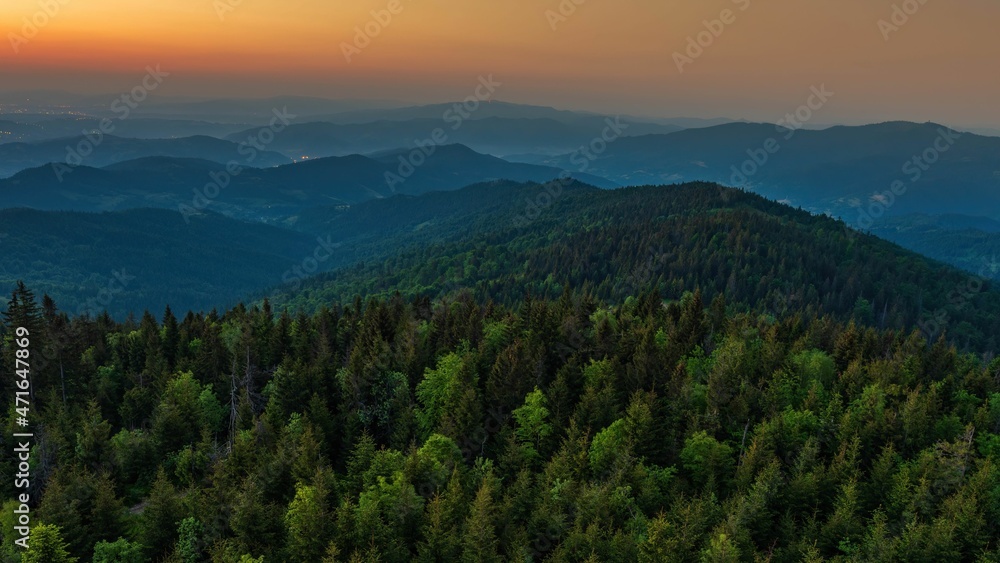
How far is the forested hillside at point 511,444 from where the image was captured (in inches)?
1599

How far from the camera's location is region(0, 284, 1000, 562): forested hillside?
133 feet

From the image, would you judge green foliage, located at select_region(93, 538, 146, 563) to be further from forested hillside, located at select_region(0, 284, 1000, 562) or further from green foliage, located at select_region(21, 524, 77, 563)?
green foliage, located at select_region(21, 524, 77, 563)

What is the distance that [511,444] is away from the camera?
5312 centimetres

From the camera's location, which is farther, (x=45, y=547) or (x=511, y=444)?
(x=511, y=444)

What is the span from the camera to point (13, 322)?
69.9m

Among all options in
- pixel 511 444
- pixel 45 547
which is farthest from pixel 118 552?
pixel 511 444

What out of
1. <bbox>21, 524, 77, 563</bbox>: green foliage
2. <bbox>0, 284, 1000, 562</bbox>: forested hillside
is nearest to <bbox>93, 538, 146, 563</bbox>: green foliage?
<bbox>0, 284, 1000, 562</bbox>: forested hillside

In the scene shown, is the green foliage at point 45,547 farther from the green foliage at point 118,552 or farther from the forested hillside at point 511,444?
the green foliage at point 118,552

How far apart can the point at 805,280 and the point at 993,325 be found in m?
57.5

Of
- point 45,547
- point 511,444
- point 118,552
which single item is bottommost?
point 118,552

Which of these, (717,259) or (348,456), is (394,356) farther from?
(717,259)

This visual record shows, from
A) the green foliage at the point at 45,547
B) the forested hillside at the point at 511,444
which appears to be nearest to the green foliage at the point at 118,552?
the forested hillside at the point at 511,444

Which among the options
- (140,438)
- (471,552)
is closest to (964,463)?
(471,552)

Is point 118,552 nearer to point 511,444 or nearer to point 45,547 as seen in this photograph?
point 45,547
